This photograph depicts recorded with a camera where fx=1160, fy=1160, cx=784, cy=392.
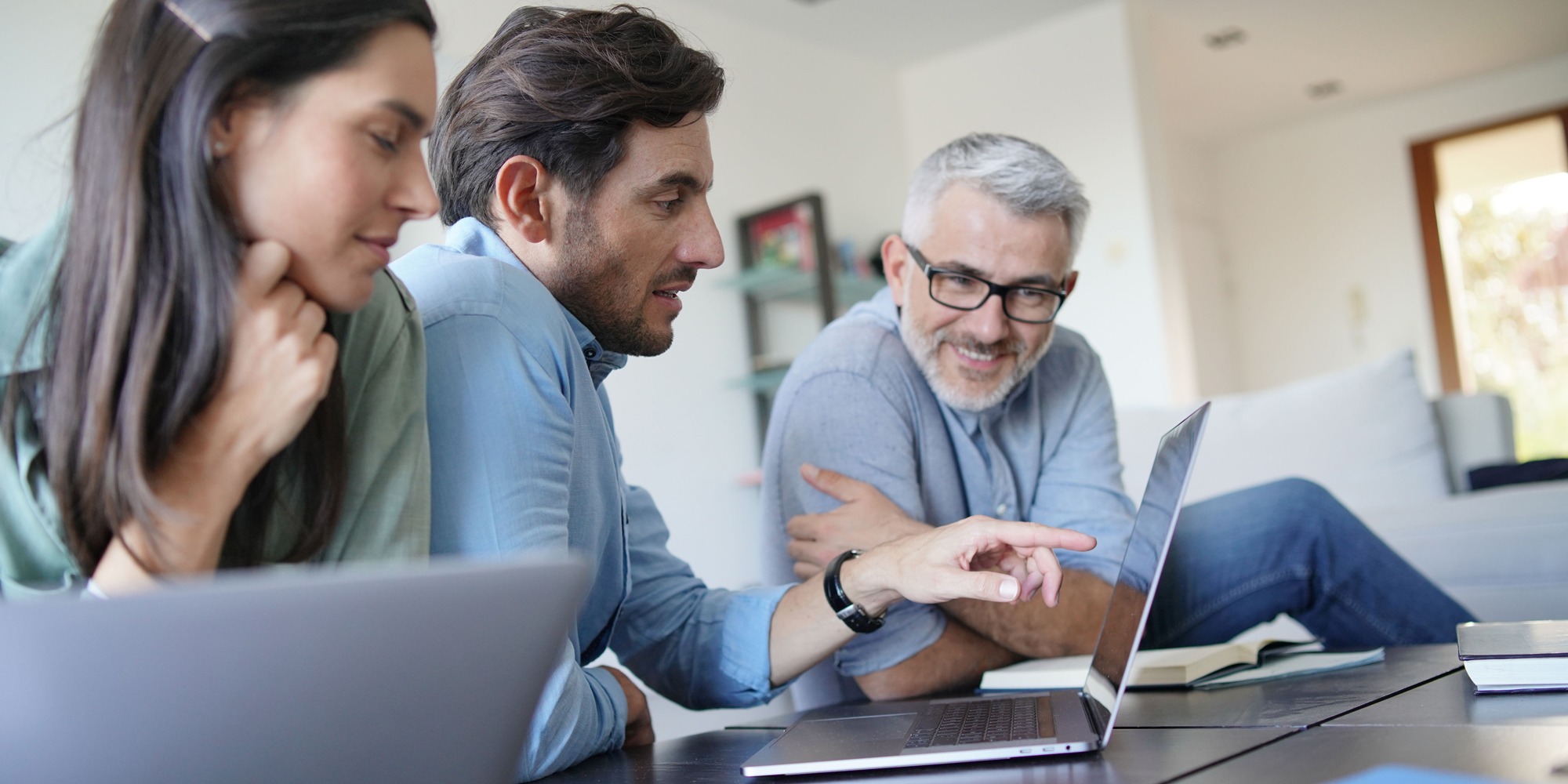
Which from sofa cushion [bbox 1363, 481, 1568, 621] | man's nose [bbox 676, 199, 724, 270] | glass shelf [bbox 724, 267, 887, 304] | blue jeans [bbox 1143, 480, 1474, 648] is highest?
glass shelf [bbox 724, 267, 887, 304]

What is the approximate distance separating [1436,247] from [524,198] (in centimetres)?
652

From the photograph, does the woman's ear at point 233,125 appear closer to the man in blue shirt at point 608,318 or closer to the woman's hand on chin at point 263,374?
the woman's hand on chin at point 263,374

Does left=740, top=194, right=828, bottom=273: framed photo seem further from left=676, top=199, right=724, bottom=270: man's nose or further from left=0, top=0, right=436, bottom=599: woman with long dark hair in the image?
left=0, top=0, right=436, bottom=599: woman with long dark hair

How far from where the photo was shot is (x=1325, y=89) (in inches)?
246

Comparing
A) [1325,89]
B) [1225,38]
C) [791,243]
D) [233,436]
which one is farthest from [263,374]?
[1325,89]

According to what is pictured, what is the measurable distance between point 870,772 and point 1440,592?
1.08m

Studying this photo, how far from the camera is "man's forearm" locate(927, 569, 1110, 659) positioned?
1.34 metres

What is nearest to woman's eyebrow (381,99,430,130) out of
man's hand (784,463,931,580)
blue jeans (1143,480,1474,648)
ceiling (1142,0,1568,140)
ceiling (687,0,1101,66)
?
man's hand (784,463,931,580)

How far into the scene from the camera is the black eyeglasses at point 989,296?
5.19 feet

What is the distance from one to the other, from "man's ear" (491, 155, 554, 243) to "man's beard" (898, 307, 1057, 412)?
63 centimetres

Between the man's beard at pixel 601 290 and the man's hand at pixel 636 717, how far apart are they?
328mm

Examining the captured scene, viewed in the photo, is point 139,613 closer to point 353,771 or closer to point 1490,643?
point 353,771

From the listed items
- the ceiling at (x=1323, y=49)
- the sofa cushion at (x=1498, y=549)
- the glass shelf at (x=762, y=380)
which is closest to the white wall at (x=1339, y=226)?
the ceiling at (x=1323, y=49)

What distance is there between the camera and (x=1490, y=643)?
95 cm
